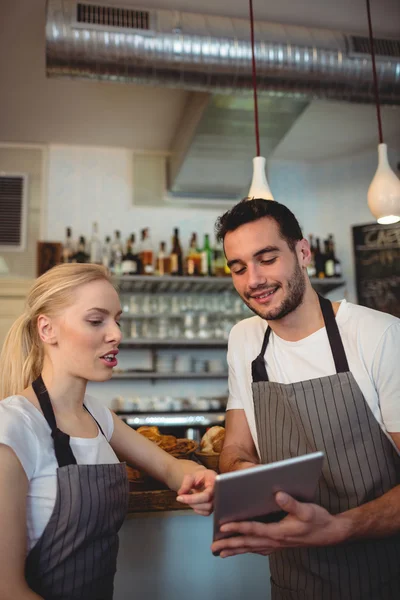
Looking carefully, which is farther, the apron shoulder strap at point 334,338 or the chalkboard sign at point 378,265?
the chalkboard sign at point 378,265

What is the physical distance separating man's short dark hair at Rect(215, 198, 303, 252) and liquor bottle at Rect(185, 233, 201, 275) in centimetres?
272

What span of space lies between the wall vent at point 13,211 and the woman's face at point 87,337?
3.49 meters

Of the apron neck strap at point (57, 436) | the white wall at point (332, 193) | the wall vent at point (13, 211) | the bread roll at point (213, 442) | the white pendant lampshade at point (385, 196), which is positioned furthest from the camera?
the white wall at point (332, 193)

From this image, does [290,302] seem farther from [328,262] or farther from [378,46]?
[328,262]

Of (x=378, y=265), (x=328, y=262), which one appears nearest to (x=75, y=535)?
(x=328, y=262)

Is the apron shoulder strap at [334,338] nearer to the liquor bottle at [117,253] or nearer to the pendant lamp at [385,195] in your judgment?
the pendant lamp at [385,195]

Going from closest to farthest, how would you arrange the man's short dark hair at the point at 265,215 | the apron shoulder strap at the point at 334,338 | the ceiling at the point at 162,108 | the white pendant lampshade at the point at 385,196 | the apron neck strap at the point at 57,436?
the apron neck strap at the point at 57,436
the apron shoulder strap at the point at 334,338
the man's short dark hair at the point at 265,215
the white pendant lampshade at the point at 385,196
the ceiling at the point at 162,108

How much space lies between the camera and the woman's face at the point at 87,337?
142cm

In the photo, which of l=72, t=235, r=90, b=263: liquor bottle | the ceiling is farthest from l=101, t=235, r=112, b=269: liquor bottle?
the ceiling

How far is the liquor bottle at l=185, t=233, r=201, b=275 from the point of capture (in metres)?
4.46

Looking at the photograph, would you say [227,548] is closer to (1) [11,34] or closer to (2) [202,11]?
(2) [202,11]

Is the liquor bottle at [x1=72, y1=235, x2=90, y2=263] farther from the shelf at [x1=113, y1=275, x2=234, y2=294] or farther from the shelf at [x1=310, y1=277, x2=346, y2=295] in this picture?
the shelf at [x1=310, y1=277, x2=346, y2=295]

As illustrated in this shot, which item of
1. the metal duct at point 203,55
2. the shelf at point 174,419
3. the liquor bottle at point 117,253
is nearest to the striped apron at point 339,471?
the metal duct at point 203,55

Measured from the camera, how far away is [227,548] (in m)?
1.18
